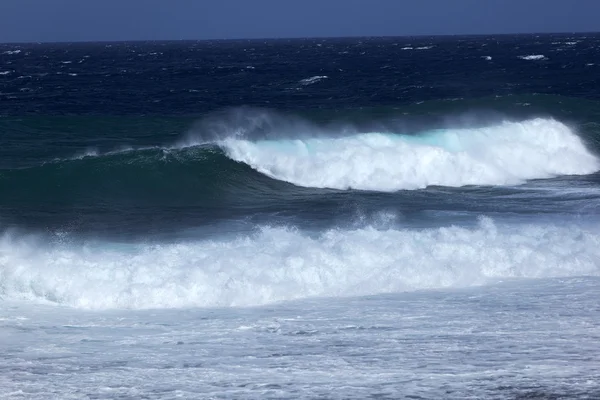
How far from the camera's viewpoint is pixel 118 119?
99.9 ft

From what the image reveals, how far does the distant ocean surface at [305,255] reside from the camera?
30.1ft

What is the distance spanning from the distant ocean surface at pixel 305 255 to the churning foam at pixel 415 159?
8 cm

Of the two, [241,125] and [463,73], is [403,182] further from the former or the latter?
[463,73]

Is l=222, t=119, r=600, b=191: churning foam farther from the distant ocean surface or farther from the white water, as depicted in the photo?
the white water

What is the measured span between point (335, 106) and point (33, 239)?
24.7 meters

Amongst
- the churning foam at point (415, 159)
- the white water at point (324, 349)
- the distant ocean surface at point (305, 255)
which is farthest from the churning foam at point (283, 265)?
the churning foam at point (415, 159)

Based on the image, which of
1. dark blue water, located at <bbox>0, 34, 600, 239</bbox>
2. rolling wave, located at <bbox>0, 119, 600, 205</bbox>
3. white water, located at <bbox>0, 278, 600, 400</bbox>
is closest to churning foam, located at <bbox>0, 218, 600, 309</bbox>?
white water, located at <bbox>0, 278, 600, 400</bbox>

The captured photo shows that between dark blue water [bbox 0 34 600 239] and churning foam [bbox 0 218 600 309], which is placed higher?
dark blue water [bbox 0 34 600 239]

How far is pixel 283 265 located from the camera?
13.1 metres

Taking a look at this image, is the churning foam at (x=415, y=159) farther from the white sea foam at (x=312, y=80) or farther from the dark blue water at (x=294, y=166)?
the white sea foam at (x=312, y=80)

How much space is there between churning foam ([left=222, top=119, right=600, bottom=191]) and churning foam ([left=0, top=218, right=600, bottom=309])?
695 centimetres

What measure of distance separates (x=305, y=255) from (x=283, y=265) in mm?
570

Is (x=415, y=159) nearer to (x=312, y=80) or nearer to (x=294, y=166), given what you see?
(x=294, y=166)

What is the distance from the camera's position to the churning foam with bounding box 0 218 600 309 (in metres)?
12.2
